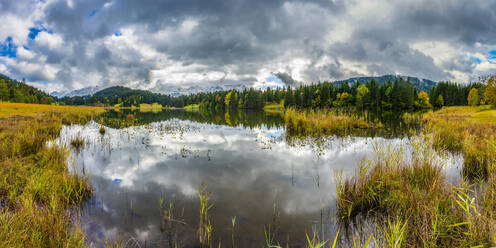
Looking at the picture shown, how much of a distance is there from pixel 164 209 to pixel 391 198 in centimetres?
591

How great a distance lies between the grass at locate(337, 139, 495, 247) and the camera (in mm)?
3334

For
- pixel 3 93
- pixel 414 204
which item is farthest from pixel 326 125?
pixel 3 93

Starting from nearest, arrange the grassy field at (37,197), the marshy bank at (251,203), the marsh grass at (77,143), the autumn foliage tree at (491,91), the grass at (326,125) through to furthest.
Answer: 1. the grassy field at (37,197)
2. the marshy bank at (251,203)
3. the marsh grass at (77,143)
4. the grass at (326,125)
5. the autumn foliage tree at (491,91)

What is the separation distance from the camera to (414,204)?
418 centimetres

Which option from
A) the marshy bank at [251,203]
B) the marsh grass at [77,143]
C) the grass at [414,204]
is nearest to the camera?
the grass at [414,204]

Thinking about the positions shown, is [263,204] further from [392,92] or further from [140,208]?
[392,92]

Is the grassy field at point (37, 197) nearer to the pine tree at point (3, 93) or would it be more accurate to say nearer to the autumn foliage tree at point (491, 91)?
the autumn foliage tree at point (491, 91)

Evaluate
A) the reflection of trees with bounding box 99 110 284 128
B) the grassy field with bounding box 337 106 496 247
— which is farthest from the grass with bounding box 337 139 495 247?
the reflection of trees with bounding box 99 110 284 128

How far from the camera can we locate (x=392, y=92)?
7994 centimetres

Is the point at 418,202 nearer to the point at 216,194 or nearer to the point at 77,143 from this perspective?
the point at 216,194

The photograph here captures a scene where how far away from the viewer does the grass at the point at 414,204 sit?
3334mm

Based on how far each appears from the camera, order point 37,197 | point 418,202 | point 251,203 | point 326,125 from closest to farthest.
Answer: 1. point 418,202
2. point 37,197
3. point 251,203
4. point 326,125

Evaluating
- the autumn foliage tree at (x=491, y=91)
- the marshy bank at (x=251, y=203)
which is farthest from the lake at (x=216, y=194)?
the autumn foliage tree at (x=491, y=91)

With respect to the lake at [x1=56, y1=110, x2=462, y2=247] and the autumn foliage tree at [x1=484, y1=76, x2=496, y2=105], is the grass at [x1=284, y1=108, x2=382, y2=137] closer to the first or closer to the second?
the lake at [x1=56, y1=110, x2=462, y2=247]
